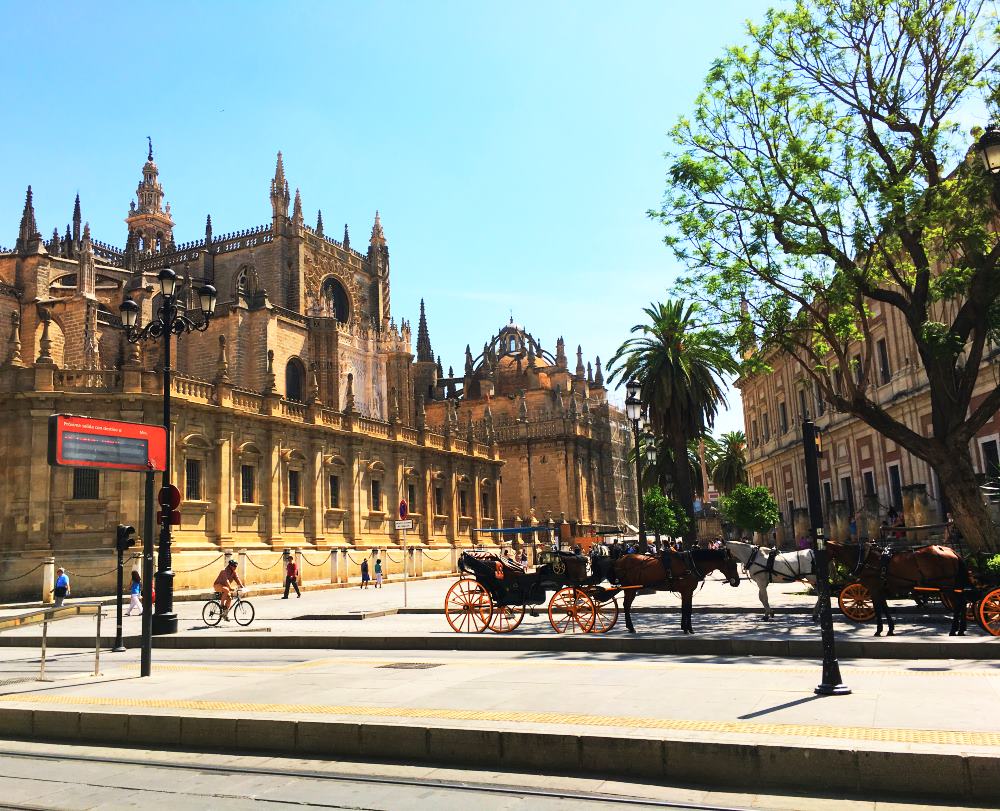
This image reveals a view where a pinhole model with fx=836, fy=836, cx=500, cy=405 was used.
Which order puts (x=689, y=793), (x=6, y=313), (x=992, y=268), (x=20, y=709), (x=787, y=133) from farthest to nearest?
(x=6, y=313) < (x=787, y=133) < (x=992, y=268) < (x=20, y=709) < (x=689, y=793)

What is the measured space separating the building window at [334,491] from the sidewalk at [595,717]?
2915 centimetres

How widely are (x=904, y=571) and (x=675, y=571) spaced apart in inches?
139

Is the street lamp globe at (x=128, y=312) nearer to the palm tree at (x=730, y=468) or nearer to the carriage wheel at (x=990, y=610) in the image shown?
the carriage wheel at (x=990, y=610)

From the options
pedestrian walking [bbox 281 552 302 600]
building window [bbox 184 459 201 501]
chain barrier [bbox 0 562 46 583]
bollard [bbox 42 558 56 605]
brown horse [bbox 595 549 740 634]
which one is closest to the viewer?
brown horse [bbox 595 549 740 634]

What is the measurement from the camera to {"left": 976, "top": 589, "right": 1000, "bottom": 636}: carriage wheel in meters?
12.1

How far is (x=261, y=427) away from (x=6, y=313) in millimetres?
16200

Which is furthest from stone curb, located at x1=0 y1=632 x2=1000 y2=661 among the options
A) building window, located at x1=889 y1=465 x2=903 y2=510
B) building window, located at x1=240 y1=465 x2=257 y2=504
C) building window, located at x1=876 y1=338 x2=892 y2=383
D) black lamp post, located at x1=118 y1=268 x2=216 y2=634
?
building window, located at x1=876 y1=338 x2=892 y2=383

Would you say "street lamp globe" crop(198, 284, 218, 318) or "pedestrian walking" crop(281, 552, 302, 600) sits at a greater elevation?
"street lamp globe" crop(198, 284, 218, 318)

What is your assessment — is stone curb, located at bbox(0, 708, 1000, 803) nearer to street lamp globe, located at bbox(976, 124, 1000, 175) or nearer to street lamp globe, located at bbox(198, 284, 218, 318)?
street lamp globe, located at bbox(976, 124, 1000, 175)

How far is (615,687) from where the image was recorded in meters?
8.98

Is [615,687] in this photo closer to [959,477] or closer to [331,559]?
Result: [959,477]

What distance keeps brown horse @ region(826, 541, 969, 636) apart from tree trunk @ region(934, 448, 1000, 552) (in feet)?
10.7

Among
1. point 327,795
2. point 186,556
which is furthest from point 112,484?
point 327,795

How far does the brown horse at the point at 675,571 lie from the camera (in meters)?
14.0
